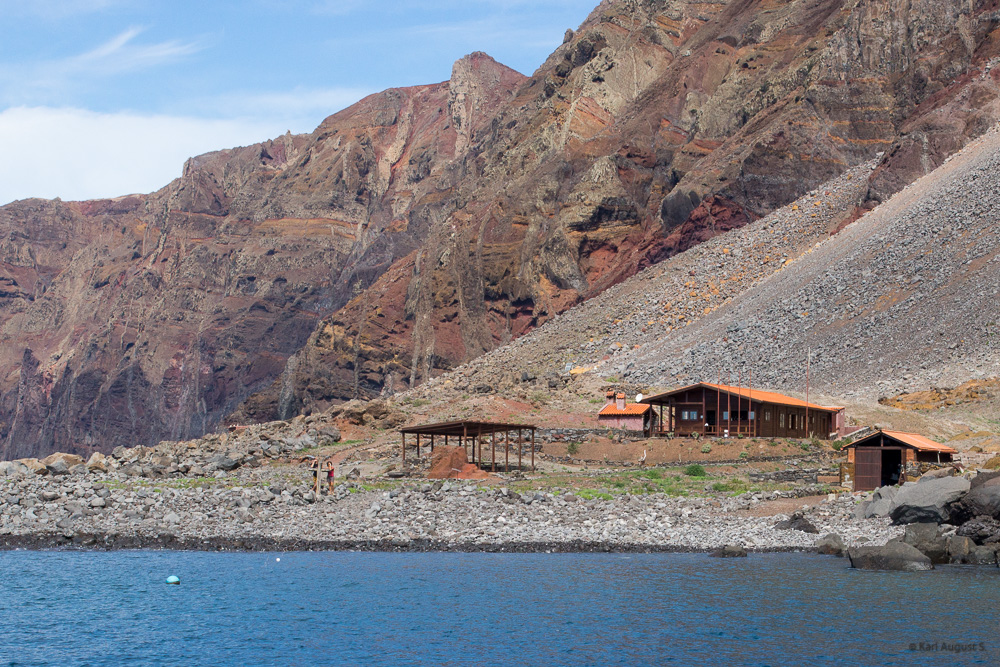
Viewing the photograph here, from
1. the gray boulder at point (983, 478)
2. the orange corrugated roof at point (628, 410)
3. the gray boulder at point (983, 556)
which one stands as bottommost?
the gray boulder at point (983, 556)

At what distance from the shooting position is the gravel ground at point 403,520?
117 feet

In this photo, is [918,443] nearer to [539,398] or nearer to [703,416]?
[703,416]

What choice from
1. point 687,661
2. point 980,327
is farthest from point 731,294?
point 687,661

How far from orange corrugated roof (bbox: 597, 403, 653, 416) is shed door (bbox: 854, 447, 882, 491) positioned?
20.4m

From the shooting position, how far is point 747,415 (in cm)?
5859

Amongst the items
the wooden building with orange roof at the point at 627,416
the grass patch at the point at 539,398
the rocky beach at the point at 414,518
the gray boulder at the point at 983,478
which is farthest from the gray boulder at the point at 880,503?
the grass patch at the point at 539,398

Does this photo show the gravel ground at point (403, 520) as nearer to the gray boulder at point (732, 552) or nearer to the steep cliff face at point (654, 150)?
the gray boulder at point (732, 552)

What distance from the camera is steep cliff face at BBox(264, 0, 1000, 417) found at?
107875 mm

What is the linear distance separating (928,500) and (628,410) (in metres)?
28.9

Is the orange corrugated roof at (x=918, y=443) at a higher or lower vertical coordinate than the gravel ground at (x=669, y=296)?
lower

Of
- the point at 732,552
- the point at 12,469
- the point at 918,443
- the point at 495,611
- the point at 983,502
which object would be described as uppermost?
the point at 918,443

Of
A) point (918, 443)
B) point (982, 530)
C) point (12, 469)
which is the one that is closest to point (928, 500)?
point (982, 530)

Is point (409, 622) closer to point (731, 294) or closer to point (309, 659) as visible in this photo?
point (309, 659)

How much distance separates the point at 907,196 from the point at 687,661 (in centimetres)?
7418
